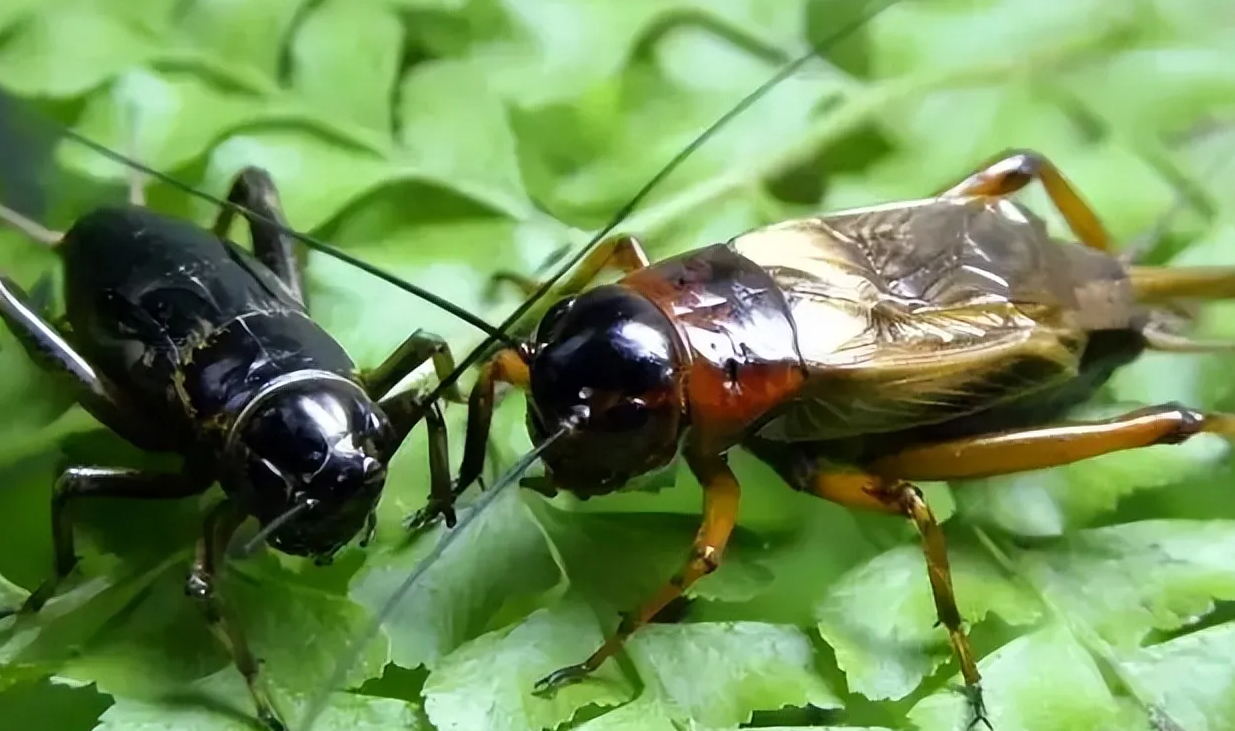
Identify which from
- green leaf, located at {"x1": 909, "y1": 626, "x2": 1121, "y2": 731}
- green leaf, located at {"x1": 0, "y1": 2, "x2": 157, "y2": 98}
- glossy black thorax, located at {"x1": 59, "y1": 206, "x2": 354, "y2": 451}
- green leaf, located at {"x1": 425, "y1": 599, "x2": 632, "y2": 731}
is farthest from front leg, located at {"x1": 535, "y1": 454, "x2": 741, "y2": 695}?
green leaf, located at {"x1": 0, "y1": 2, "x2": 157, "y2": 98}

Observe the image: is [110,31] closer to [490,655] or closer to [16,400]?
[16,400]

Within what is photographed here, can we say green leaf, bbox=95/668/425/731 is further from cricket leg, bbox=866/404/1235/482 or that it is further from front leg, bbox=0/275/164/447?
cricket leg, bbox=866/404/1235/482

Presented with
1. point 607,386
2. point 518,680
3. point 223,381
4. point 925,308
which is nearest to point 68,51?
point 223,381

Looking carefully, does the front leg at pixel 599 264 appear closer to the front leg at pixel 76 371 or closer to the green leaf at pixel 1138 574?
the front leg at pixel 76 371

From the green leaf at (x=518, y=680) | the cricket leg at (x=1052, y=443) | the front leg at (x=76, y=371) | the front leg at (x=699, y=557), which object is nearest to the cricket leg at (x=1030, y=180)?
the cricket leg at (x=1052, y=443)

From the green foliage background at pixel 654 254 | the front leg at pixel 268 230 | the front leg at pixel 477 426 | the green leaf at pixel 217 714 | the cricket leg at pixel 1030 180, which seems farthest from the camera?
the cricket leg at pixel 1030 180

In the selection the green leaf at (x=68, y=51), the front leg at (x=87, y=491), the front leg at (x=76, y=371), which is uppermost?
the green leaf at (x=68, y=51)

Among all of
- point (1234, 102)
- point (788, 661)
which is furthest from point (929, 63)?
point (788, 661)

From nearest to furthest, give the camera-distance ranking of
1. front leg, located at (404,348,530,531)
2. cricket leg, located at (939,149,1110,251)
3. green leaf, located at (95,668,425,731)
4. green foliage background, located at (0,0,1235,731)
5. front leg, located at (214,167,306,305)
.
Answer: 1. green leaf, located at (95,668,425,731)
2. green foliage background, located at (0,0,1235,731)
3. front leg, located at (404,348,530,531)
4. front leg, located at (214,167,306,305)
5. cricket leg, located at (939,149,1110,251)
